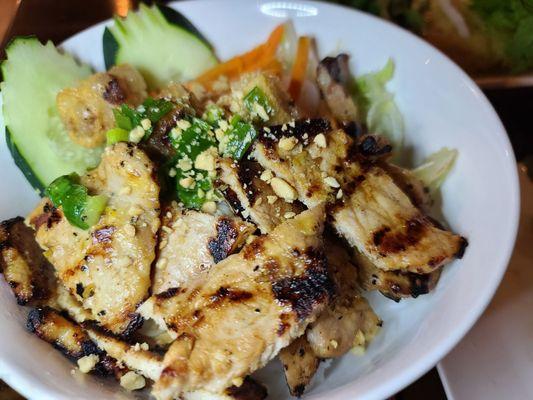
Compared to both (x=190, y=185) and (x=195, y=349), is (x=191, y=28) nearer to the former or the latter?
(x=190, y=185)

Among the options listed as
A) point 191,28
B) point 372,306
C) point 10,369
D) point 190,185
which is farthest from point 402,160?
point 10,369

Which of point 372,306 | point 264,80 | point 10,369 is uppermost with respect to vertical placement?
point 264,80

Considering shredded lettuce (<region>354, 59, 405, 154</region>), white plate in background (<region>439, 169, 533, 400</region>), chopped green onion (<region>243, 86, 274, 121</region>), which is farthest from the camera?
shredded lettuce (<region>354, 59, 405, 154</region>)

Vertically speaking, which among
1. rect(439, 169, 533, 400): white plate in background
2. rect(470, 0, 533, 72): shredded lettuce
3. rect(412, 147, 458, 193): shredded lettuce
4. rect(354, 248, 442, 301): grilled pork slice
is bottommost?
rect(439, 169, 533, 400): white plate in background

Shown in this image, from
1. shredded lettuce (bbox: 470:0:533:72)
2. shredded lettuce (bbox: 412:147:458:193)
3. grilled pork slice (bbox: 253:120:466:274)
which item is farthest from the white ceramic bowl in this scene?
shredded lettuce (bbox: 470:0:533:72)

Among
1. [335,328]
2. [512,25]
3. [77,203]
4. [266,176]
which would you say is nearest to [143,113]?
[77,203]

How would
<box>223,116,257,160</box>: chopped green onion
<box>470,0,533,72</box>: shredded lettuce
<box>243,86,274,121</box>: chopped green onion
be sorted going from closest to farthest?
<box>223,116,257,160</box>: chopped green onion
<box>243,86,274,121</box>: chopped green onion
<box>470,0,533,72</box>: shredded lettuce

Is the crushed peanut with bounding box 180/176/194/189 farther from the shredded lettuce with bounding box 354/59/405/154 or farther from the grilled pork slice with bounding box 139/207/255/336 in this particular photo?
the shredded lettuce with bounding box 354/59/405/154
